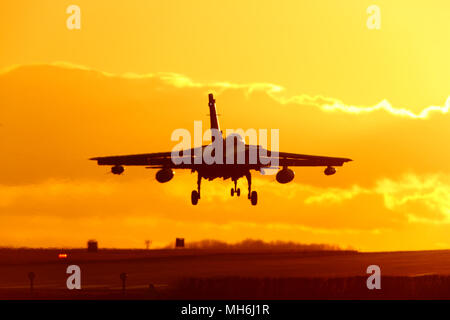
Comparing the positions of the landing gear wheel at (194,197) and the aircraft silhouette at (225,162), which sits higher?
the aircraft silhouette at (225,162)

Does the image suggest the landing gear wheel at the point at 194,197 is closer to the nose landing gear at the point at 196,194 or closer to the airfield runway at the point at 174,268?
the nose landing gear at the point at 196,194

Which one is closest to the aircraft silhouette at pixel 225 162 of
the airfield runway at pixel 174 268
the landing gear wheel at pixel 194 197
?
the landing gear wheel at pixel 194 197

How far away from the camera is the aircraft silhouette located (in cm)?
9181

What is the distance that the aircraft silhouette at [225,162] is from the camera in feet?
301

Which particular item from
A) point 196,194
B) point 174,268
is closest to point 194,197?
point 196,194

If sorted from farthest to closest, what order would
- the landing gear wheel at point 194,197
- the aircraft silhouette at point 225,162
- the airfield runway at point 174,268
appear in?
the airfield runway at point 174,268 → the landing gear wheel at point 194,197 → the aircraft silhouette at point 225,162

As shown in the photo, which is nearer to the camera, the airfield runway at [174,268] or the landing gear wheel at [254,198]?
the landing gear wheel at [254,198]

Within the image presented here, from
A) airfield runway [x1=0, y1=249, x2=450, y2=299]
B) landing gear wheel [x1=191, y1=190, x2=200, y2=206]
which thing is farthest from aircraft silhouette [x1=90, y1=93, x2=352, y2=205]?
airfield runway [x1=0, y1=249, x2=450, y2=299]

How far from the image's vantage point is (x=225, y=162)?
93438 millimetres

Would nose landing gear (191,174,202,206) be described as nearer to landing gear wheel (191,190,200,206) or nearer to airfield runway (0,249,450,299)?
landing gear wheel (191,190,200,206)

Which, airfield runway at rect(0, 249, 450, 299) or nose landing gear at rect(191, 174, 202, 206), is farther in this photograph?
airfield runway at rect(0, 249, 450, 299)

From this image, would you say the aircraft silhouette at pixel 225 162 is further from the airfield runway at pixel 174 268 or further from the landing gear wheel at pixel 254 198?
the airfield runway at pixel 174 268

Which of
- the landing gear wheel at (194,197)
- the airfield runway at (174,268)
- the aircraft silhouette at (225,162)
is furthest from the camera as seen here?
the airfield runway at (174,268)

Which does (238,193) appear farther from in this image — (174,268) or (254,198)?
(174,268)
